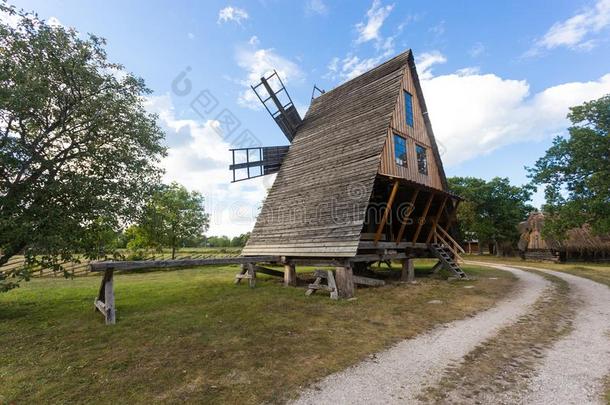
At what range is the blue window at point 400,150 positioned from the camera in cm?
1425

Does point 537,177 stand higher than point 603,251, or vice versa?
point 537,177

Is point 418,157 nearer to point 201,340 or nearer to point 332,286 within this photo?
point 332,286

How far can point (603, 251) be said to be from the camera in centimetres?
3422

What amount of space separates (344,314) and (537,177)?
25.8 metres

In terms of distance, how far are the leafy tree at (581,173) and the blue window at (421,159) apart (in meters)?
15.0

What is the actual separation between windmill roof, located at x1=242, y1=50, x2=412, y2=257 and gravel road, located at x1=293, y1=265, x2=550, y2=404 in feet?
14.7

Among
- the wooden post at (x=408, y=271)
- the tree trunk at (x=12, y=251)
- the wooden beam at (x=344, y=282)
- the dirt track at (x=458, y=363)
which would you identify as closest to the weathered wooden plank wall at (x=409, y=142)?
the wooden post at (x=408, y=271)

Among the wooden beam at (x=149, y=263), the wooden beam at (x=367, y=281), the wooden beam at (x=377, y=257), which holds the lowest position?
the wooden beam at (x=367, y=281)

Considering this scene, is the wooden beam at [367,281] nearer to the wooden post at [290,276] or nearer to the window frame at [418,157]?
the wooden post at [290,276]

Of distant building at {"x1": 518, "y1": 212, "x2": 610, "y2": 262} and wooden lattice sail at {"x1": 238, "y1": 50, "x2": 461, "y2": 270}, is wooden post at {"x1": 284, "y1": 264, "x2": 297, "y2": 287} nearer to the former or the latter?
wooden lattice sail at {"x1": 238, "y1": 50, "x2": 461, "y2": 270}

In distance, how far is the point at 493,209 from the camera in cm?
4581

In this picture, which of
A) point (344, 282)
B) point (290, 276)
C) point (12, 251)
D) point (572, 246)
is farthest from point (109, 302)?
point (572, 246)

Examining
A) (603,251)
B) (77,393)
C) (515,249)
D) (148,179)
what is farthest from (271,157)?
(515,249)

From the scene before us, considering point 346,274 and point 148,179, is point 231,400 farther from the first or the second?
point 148,179
